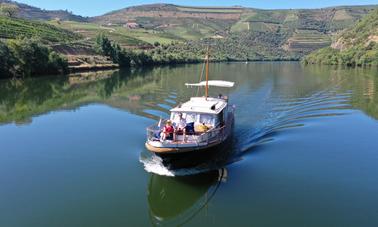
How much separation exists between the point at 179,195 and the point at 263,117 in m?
17.4

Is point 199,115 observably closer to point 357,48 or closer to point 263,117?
point 263,117

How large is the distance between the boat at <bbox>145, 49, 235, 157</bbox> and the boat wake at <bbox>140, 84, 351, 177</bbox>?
0.92 m

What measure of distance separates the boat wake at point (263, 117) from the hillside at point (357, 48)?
9503 cm

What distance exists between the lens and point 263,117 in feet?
109

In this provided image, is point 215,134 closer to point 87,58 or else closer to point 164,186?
point 164,186

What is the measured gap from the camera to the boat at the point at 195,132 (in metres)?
18.6

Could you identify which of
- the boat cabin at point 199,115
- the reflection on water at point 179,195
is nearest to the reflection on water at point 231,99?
the reflection on water at point 179,195

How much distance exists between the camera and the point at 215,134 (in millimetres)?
20844

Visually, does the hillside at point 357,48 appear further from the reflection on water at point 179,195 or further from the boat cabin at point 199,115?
the reflection on water at point 179,195

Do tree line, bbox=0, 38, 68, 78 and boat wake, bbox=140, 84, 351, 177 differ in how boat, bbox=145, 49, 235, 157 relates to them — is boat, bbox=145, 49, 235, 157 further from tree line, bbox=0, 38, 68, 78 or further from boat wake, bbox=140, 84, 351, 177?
tree line, bbox=0, 38, 68, 78

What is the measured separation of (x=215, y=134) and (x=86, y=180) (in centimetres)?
694

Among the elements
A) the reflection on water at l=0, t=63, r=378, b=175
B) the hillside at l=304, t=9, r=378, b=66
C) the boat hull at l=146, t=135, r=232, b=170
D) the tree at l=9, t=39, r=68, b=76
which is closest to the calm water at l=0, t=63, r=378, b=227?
the reflection on water at l=0, t=63, r=378, b=175

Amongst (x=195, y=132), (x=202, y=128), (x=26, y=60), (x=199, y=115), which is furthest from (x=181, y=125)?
(x=26, y=60)

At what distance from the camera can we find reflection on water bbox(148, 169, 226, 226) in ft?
51.1
